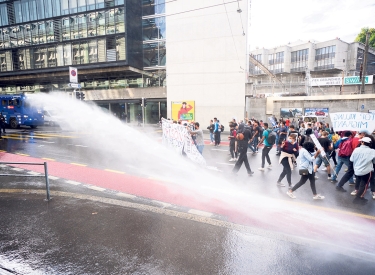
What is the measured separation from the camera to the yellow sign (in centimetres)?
2456

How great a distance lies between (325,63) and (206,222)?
52.1 meters

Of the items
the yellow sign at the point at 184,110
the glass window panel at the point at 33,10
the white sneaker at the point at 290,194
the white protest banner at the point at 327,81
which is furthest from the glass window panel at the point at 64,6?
the white sneaker at the point at 290,194

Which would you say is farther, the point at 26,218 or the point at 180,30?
the point at 180,30

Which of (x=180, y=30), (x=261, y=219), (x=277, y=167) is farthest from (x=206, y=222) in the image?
(x=180, y=30)

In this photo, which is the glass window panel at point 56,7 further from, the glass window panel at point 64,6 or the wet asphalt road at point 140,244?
the wet asphalt road at point 140,244

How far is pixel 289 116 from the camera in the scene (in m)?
21.6

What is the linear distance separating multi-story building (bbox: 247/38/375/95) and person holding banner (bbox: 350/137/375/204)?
19954 millimetres

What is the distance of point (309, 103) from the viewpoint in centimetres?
2095

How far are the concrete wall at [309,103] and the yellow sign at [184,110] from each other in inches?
229

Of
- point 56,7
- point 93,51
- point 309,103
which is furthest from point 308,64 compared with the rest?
point 56,7

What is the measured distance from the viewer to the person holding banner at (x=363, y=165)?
5.50 m

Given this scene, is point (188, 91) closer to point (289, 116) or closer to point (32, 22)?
point (289, 116)

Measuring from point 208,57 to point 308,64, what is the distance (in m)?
34.4

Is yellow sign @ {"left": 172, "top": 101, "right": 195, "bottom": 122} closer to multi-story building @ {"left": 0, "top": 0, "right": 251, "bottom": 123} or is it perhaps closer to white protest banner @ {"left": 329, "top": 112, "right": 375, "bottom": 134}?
multi-story building @ {"left": 0, "top": 0, "right": 251, "bottom": 123}
